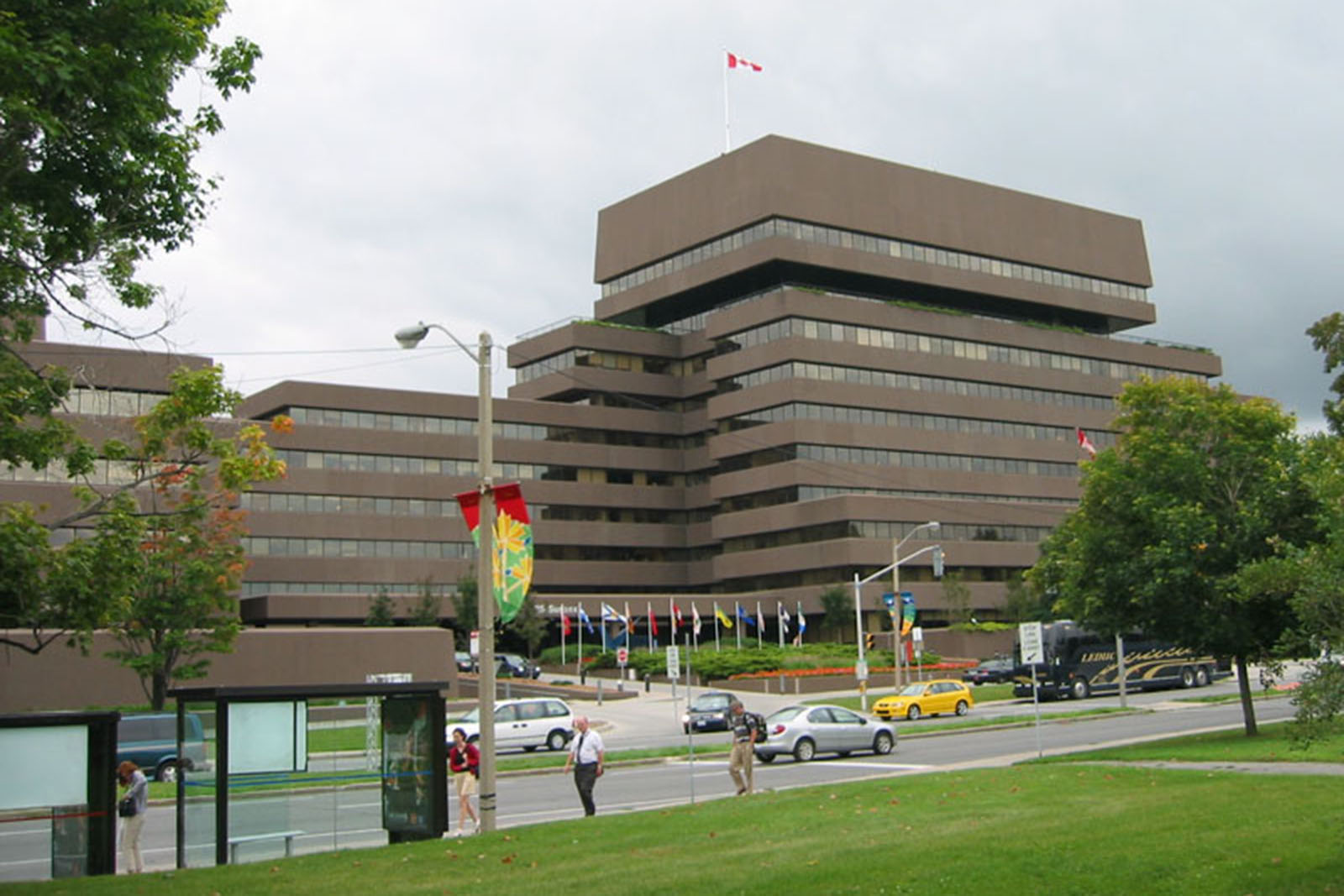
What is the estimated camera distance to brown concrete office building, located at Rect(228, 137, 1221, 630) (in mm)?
88250

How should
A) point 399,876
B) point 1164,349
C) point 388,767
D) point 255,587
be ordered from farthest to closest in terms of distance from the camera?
point 1164,349, point 255,587, point 388,767, point 399,876

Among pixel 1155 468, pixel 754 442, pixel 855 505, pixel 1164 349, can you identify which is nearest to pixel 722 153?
pixel 754 442

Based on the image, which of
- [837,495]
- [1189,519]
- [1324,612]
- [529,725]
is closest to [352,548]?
[837,495]

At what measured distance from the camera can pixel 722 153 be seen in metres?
98.4

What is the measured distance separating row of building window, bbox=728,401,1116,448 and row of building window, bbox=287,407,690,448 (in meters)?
7.92

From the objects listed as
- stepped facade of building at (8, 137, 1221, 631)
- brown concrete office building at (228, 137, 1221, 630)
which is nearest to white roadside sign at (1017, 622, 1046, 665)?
stepped facade of building at (8, 137, 1221, 631)

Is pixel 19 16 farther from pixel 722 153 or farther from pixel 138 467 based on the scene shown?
pixel 722 153

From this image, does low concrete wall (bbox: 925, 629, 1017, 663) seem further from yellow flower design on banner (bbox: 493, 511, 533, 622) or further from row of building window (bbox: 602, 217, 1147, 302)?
yellow flower design on banner (bbox: 493, 511, 533, 622)

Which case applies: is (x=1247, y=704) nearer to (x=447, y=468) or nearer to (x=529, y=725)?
(x=529, y=725)

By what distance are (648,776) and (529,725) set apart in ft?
37.4

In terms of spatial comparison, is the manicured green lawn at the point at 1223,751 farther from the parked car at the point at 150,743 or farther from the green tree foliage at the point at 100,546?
the parked car at the point at 150,743

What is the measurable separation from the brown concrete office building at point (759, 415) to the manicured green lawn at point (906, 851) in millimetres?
68472

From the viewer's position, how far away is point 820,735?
33562 millimetres

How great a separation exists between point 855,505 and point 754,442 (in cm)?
887
